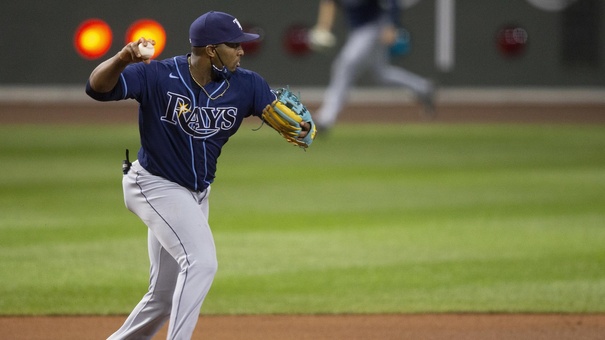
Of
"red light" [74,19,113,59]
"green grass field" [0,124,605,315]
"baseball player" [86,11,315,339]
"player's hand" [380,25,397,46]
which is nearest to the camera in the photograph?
"baseball player" [86,11,315,339]

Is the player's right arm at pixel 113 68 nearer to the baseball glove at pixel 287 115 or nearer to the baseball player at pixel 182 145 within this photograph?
the baseball player at pixel 182 145

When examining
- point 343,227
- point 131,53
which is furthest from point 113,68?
point 343,227

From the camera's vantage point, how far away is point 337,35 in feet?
70.3

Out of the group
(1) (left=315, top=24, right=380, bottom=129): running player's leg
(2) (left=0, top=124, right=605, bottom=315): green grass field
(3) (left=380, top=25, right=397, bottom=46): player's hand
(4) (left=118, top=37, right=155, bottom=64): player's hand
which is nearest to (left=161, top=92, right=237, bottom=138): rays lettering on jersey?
(4) (left=118, top=37, right=155, bottom=64): player's hand

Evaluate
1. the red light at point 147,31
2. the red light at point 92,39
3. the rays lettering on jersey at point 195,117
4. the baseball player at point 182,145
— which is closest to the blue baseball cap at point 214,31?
the baseball player at point 182,145

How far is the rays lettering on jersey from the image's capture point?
4.95m

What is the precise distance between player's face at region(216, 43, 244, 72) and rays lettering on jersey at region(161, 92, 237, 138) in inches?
8.1

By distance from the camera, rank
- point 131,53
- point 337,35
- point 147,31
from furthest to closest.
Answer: point 337,35 → point 147,31 → point 131,53

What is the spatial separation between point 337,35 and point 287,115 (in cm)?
1648

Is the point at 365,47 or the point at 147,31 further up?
the point at 365,47

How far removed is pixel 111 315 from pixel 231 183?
6.02 metres

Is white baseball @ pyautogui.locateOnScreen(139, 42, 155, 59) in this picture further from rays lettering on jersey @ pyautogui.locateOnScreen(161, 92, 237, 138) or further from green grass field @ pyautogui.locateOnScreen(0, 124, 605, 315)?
green grass field @ pyautogui.locateOnScreen(0, 124, 605, 315)

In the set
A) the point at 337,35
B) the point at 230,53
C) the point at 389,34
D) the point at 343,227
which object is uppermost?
the point at 230,53

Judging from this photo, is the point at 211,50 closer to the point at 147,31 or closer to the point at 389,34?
the point at 389,34
